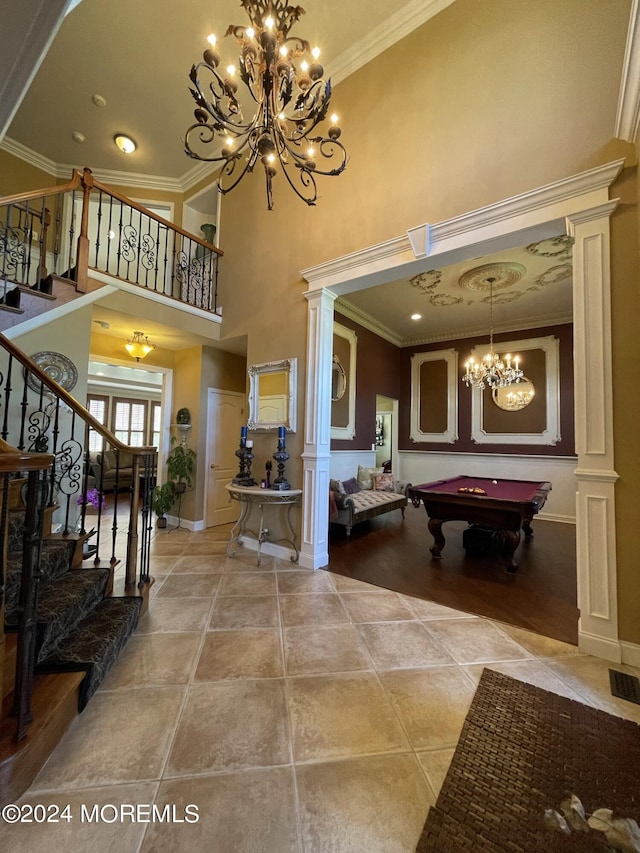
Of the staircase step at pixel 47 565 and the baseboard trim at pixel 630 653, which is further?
the baseboard trim at pixel 630 653

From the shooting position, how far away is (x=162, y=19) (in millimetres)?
3486

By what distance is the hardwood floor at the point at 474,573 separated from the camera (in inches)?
102

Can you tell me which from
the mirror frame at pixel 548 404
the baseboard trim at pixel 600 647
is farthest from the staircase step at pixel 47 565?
the mirror frame at pixel 548 404

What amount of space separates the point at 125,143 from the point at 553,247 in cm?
625

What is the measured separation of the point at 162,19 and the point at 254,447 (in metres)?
4.73

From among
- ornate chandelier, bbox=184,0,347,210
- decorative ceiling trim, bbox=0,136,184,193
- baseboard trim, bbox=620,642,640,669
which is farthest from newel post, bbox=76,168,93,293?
baseboard trim, bbox=620,642,640,669

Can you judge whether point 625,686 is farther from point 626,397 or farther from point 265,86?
point 265,86

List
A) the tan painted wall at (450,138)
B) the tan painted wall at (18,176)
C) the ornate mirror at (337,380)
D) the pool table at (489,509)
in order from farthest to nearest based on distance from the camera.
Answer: the ornate mirror at (337,380) < the tan painted wall at (18,176) < the pool table at (489,509) < the tan painted wall at (450,138)

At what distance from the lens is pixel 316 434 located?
3502 millimetres

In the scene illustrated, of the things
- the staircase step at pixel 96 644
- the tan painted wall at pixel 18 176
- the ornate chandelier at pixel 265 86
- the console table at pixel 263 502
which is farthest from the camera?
the tan painted wall at pixel 18 176

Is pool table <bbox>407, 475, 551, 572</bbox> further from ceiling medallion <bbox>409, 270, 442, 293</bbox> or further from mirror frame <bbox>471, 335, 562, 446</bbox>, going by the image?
ceiling medallion <bbox>409, 270, 442, 293</bbox>

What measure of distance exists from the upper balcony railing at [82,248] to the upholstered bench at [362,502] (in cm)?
330

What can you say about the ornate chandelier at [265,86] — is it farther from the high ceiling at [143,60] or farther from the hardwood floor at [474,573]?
the hardwood floor at [474,573]

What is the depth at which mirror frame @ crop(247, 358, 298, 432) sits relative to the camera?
3676mm
